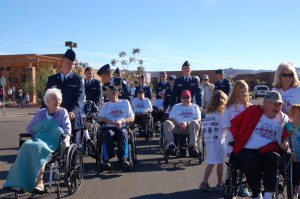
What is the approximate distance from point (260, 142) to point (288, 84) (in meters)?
1.10

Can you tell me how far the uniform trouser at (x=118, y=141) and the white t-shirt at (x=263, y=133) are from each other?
2981 mm

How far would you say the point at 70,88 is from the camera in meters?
7.15

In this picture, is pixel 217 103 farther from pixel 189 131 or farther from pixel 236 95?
pixel 189 131

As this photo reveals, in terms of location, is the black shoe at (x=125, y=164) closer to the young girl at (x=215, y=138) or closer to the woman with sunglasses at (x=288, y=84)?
the young girl at (x=215, y=138)

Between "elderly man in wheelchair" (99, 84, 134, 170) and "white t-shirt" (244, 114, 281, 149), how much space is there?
299 centimetres

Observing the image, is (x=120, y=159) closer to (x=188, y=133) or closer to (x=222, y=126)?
(x=188, y=133)

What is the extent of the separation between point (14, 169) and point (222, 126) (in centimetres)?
302

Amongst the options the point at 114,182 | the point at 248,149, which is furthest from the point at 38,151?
the point at 248,149

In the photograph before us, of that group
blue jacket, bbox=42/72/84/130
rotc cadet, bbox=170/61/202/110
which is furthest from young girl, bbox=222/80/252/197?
rotc cadet, bbox=170/61/202/110

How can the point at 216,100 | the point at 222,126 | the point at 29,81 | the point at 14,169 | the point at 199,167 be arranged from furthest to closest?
1. the point at 29,81
2. the point at 199,167
3. the point at 216,100
4. the point at 222,126
5. the point at 14,169

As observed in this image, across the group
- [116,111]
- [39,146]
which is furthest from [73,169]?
[116,111]

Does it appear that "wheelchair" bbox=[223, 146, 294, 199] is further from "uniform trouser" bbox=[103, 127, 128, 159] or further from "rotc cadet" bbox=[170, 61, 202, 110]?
"rotc cadet" bbox=[170, 61, 202, 110]

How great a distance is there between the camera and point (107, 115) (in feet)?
26.8

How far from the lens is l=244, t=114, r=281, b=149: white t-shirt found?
16.8 feet
